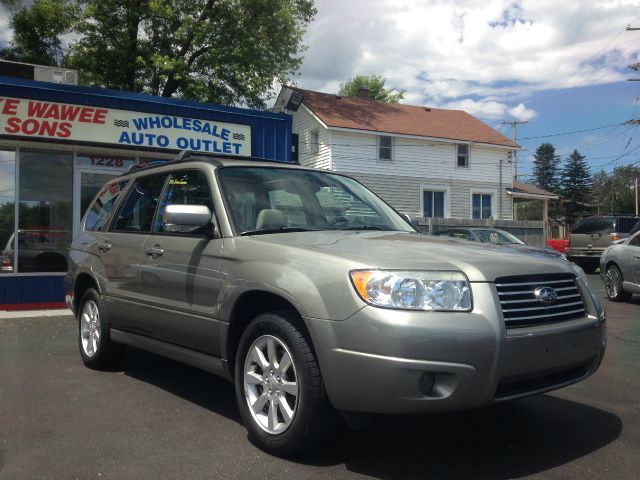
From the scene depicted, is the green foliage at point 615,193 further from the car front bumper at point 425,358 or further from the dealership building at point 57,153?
the car front bumper at point 425,358

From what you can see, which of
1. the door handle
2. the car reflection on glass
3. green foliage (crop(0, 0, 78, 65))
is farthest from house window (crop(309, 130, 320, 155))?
the door handle

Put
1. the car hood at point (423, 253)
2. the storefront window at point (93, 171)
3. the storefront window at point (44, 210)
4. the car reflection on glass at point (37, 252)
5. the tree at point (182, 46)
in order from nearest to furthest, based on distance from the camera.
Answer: the car hood at point (423, 253)
the car reflection on glass at point (37, 252)
the storefront window at point (44, 210)
the storefront window at point (93, 171)
the tree at point (182, 46)

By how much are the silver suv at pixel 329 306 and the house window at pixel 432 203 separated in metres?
25.2

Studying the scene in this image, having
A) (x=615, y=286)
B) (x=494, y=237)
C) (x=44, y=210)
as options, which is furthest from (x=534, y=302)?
(x=494, y=237)

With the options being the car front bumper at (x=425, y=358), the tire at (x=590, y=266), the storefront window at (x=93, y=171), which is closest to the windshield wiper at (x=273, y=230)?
the car front bumper at (x=425, y=358)

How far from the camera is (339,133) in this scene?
89.4ft

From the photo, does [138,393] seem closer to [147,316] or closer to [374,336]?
[147,316]

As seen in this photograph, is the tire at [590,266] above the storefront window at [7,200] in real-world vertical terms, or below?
below

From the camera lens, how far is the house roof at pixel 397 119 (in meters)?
28.1

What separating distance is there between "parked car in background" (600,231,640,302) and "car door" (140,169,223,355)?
28.4ft

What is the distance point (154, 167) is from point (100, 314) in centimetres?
141

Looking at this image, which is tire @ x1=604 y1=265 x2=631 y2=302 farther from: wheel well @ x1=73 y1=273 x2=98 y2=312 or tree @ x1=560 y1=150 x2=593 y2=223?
tree @ x1=560 y1=150 x2=593 y2=223

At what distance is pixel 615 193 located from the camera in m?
93.4

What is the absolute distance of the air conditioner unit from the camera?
11.0m
